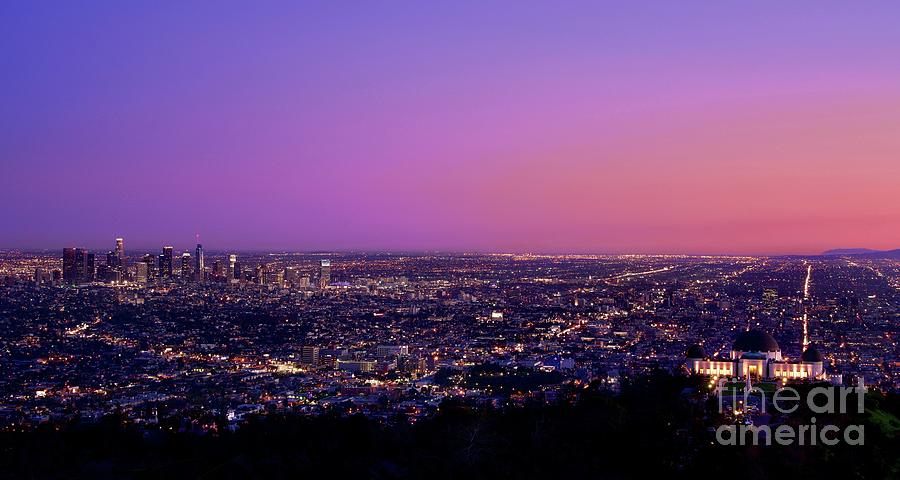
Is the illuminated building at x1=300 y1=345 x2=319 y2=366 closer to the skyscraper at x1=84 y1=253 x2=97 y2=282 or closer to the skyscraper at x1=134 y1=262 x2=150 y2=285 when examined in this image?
the skyscraper at x1=84 y1=253 x2=97 y2=282

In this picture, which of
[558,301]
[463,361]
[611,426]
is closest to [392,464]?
[611,426]

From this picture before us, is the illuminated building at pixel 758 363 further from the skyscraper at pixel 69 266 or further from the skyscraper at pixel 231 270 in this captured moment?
the skyscraper at pixel 231 270

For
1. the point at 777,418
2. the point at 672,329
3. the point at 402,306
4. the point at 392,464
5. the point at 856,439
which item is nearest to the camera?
the point at 856,439

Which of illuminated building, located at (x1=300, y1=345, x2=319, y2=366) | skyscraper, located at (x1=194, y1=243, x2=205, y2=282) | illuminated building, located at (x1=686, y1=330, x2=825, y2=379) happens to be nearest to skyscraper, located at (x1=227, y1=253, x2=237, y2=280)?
skyscraper, located at (x1=194, y1=243, x2=205, y2=282)

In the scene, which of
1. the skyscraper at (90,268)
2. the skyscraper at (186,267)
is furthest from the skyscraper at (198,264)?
the skyscraper at (90,268)

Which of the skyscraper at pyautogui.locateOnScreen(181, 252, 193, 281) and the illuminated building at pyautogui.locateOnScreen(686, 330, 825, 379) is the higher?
the skyscraper at pyautogui.locateOnScreen(181, 252, 193, 281)

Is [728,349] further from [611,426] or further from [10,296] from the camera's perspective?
[10,296]

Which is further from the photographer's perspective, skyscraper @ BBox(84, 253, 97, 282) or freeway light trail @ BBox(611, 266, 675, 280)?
freeway light trail @ BBox(611, 266, 675, 280)
